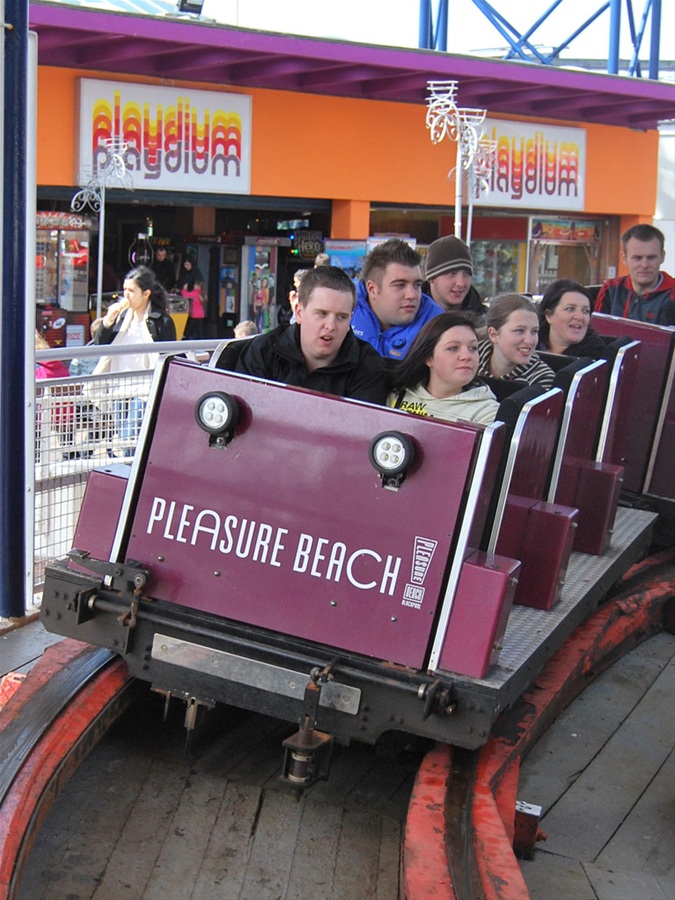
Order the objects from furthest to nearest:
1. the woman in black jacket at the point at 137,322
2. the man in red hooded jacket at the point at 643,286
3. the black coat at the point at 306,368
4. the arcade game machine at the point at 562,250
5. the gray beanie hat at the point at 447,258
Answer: the arcade game machine at the point at 562,250, the woman in black jacket at the point at 137,322, the man in red hooded jacket at the point at 643,286, the gray beanie hat at the point at 447,258, the black coat at the point at 306,368

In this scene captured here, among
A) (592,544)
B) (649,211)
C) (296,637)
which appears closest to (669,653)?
(592,544)

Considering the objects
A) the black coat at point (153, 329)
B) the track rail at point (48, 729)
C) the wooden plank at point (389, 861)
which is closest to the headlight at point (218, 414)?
the track rail at point (48, 729)

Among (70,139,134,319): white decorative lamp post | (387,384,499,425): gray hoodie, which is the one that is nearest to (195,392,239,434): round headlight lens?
(387,384,499,425): gray hoodie

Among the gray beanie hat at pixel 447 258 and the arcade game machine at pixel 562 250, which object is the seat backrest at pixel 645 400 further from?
the arcade game machine at pixel 562 250

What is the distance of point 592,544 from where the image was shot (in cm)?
510

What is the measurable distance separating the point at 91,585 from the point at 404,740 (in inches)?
46.7

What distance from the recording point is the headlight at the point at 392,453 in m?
3.46

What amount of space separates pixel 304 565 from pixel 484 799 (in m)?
0.89

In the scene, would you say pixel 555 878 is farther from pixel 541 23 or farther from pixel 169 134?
pixel 541 23

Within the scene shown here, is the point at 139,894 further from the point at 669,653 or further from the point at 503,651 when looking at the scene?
the point at 669,653

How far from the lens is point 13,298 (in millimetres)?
4895

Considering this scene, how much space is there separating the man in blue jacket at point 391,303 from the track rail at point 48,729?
6.23ft

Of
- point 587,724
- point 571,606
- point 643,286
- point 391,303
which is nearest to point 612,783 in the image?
point 587,724

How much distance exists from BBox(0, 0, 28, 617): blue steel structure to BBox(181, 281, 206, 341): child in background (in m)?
9.72
